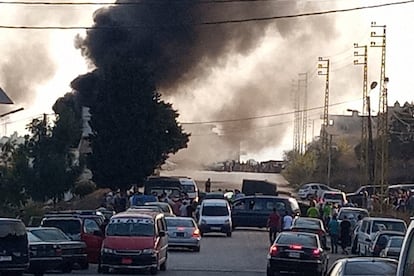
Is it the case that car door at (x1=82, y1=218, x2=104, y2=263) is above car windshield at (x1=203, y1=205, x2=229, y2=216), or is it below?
below

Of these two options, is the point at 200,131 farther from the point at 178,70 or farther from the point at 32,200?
the point at 32,200

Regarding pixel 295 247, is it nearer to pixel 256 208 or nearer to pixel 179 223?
pixel 179 223

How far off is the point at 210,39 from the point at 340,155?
127ft

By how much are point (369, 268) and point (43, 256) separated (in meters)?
13.7

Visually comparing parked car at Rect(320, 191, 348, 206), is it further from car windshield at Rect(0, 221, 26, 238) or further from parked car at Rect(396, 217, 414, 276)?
parked car at Rect(396, 217, 414, 276)

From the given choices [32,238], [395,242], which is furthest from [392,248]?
A: [32,238]

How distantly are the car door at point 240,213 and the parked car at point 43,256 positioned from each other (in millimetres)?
26284

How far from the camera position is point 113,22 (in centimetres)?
7538

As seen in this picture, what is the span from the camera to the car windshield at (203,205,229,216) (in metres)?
50.5

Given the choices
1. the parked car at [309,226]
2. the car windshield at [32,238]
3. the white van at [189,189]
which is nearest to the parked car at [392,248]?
the parked car at [309,226]

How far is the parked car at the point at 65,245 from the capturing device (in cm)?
2955

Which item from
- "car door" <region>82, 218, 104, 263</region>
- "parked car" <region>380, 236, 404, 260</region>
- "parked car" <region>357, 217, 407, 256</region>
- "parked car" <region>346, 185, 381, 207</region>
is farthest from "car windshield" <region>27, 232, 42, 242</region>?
"parked car" <region>346, 185, 381, 207</region>

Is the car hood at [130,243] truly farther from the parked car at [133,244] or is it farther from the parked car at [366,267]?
the parked car at [366,267]

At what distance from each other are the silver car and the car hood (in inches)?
389
